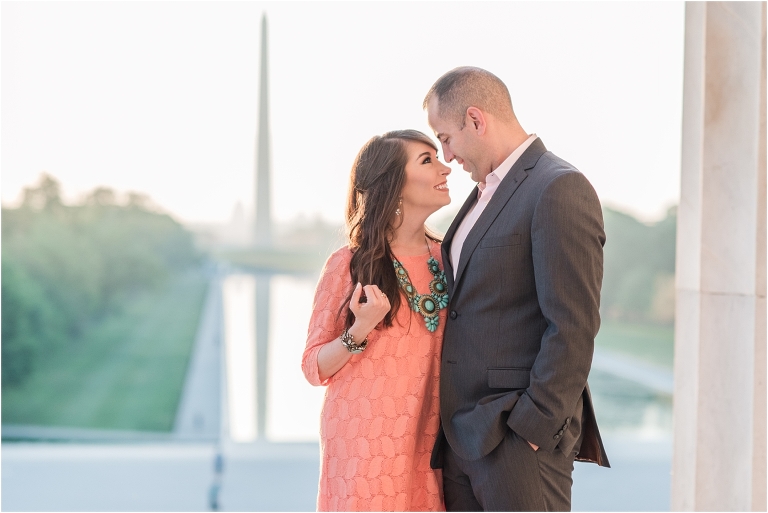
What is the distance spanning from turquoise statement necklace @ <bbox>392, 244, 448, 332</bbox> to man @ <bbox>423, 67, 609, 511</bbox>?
7 centimetres

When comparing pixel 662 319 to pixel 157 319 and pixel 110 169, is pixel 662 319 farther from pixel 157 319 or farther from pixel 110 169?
pixel 110 169

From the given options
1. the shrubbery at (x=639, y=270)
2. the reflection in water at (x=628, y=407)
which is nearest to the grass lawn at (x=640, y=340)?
the shrubbery at (x=639, y=270)

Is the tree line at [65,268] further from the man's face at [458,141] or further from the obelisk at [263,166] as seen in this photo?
the man's face at [458,141]

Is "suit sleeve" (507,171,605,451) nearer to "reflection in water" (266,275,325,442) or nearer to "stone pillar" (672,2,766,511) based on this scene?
"stone pillar" (672,2,766,511)

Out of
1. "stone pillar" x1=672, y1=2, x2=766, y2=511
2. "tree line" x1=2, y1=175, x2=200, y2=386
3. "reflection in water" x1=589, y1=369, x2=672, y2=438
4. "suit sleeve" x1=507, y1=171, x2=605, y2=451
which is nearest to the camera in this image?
"suit sleeve" x1=507, y1=171, x2=605, y2=451

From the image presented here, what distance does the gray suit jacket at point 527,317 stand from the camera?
4.61 ft

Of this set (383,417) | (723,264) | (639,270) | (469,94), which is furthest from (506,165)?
(639,270)

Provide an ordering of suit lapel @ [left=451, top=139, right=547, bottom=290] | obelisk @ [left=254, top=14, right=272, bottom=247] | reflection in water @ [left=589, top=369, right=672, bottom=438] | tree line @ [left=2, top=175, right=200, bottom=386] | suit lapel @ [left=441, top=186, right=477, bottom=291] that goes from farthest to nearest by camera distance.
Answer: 1. reflection in water @ [left=589, top=369, right=672, bottom=438]
2. tree line @ [left=2, top=175, right=200, bottom=386]
3. obelisk @ [left=254, top=14, right=272, bottom=247]
4. suit lapel @ [left=441, top=186, right=477, bottom=291]
5. suit lapel @ [left=451, top=139, right=547, bottom=290]

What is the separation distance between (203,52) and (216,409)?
9.65ft

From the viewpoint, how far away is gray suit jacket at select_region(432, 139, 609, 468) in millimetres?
1405

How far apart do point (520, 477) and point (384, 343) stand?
17.1 inches

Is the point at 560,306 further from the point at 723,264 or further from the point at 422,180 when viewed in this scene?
the point at 723,264

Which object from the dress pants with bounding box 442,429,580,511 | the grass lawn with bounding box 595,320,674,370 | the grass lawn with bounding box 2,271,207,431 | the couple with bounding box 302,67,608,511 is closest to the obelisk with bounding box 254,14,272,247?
the grass lawn with bounding box 2,271,207,431

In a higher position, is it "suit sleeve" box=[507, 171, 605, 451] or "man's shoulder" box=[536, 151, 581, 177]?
"man's shoulder" box=[536, 151, 581, 177]
